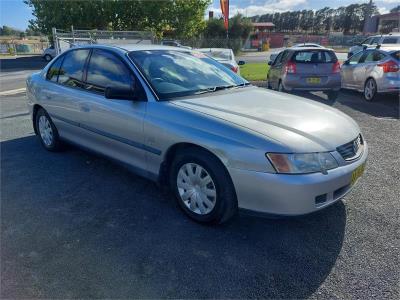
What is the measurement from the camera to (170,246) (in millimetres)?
2820

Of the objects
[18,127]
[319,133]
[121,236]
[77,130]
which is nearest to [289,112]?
[319,133]

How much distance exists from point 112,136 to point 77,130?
88 centimetres

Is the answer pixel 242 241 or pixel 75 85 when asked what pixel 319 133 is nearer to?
pixel 242 241

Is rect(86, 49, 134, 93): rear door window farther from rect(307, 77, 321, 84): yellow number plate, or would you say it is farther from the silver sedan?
rect(307, 77, 321, 84): yellow number plate

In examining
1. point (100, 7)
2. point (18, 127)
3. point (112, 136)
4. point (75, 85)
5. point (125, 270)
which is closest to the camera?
point (125, 270)

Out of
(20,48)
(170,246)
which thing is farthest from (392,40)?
(20,48)

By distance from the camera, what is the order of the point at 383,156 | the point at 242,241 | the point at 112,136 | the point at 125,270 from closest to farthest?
the point at 125,270 < the point at 242,241 < the point at 112,136 < the point at 383,156

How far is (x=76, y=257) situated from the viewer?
8.77 feet

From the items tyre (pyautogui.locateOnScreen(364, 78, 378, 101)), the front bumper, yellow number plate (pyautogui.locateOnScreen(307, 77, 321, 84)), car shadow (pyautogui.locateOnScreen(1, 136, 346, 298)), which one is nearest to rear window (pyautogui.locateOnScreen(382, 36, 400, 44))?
tyre (pyautogui.locateOnScreen(364, 78, 378, 101))

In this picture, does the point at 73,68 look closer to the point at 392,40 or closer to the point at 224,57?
the point at 224,57

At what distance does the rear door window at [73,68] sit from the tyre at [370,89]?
7.71 metres

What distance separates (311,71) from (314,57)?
0.50 m

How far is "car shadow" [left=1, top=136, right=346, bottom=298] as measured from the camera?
7.74 ft

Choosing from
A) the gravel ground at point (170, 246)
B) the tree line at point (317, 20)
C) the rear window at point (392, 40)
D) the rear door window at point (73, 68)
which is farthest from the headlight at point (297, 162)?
the tree line at point (317, 20)
